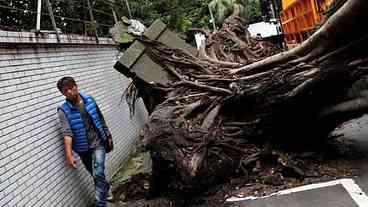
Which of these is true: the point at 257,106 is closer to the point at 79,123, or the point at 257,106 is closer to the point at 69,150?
the point at 79,123

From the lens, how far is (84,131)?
607cm

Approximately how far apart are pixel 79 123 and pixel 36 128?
23.0 inches

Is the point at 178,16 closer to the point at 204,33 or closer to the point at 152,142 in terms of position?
the point at 204,33

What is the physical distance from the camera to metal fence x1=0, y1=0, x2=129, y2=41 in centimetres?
646

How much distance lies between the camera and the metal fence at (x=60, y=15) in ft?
21.2

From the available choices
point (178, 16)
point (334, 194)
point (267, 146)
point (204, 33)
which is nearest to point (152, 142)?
point (267, 146)

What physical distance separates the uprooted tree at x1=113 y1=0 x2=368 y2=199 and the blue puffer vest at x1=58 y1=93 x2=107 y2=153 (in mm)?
669

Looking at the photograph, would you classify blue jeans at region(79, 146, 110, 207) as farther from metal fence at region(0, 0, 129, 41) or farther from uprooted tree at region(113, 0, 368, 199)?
metal fence at region(0, 0, 129, 41)

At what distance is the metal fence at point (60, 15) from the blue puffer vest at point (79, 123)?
1112 millimetres

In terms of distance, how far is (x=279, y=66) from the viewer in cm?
632

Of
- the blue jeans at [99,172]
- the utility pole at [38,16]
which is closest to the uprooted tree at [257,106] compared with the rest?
the blue jeans at [99,172]

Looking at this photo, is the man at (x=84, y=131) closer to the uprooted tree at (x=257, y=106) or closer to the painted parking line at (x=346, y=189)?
the uprooted tree at (x=257, y=106)

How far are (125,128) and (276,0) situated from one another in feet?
25.8

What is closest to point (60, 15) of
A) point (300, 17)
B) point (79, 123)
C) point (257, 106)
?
point (79, 123)
